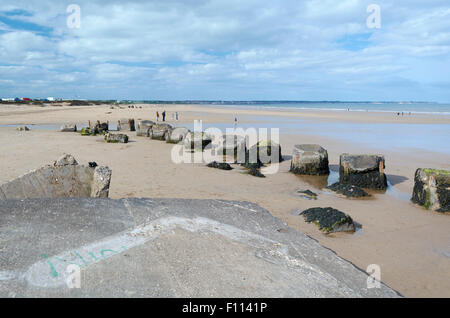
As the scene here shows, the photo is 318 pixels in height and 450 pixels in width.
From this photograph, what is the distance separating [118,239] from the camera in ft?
14.8

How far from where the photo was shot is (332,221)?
6598mm

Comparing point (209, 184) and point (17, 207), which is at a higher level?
point (17, 207)

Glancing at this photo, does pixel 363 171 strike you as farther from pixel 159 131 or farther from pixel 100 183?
pixel 159 131

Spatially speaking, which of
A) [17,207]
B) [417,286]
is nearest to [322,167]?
[417,286]

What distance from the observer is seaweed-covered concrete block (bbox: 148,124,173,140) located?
19.5 meters

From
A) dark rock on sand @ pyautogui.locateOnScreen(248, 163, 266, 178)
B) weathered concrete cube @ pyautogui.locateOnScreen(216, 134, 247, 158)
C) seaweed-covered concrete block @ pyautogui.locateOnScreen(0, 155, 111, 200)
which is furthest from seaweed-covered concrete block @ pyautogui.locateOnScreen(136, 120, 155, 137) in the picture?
seaweed-covered concrete block @ pyautogui.locateOnScreen(0, 155, 111, 200)

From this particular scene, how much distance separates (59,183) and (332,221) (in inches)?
210

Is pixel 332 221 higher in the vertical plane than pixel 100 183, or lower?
lower

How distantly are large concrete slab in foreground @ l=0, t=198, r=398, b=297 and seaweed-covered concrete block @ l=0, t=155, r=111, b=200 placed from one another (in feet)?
2.23

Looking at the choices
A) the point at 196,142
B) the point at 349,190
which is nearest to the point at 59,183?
the point at 349,190

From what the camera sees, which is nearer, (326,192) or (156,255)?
(156,255)
